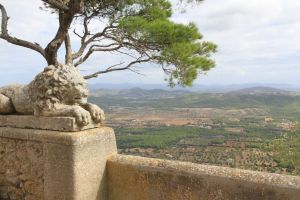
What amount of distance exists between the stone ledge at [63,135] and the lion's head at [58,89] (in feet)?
0.67

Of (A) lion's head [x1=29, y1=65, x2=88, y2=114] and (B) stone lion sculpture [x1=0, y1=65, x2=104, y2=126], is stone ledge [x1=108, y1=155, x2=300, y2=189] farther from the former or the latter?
(A) lion's head [x1=29, y1=65, x2=88, y2=114]

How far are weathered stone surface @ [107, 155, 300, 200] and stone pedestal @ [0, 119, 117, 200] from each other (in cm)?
16

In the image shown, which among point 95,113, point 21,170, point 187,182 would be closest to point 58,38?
point 21,170

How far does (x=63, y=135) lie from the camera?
2986mm

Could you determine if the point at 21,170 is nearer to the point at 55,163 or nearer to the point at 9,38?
the point at 55,163

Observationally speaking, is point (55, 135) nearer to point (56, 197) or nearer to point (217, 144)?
point (56, 197)

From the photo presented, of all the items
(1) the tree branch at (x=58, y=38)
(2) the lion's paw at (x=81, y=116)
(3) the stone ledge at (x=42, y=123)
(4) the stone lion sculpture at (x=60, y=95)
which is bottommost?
(3) the stone ledge at (x=42, y=123)

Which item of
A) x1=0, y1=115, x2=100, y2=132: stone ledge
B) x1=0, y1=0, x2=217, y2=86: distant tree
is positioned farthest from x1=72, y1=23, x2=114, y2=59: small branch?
x1=0, y1=115, x2=100, y2=132: stone ledge

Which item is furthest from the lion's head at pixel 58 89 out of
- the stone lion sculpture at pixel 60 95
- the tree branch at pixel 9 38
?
the tree branch at pixel 9 38

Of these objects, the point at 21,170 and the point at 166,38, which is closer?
the point at 21,170

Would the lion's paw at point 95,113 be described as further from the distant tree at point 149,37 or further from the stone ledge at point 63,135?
the distant tree at point 149,37

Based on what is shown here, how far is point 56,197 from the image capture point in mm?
3074

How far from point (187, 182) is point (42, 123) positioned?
1299 mm

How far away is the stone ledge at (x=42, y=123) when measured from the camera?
3031 mm
